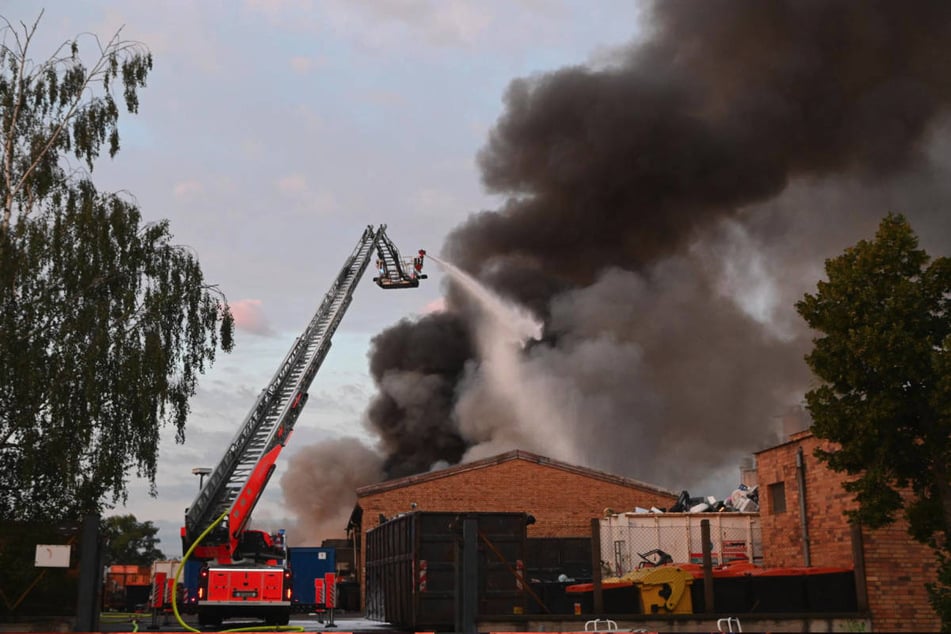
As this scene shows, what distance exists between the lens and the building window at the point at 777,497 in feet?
59.2

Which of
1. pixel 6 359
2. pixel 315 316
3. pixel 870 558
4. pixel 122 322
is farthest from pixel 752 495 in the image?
pixel 6 359

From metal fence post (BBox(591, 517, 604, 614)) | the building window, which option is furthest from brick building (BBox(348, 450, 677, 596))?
metal fence post (BBox(591, 517, 604, 614))

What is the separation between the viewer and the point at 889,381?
42.9ft

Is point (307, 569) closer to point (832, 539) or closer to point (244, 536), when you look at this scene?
point (244, 536)

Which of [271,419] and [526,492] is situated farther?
[526,492]

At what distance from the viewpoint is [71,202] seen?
2000cm

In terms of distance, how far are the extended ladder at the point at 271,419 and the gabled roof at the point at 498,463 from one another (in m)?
8.15

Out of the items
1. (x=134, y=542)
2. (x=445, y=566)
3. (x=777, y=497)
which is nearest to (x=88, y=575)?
(x=445, y=566)

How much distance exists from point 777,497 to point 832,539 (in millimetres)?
2357

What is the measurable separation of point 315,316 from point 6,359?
11.0m

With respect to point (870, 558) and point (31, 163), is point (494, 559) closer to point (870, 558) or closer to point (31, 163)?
point (870, 558)

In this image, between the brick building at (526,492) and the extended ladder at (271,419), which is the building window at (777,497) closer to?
the extended ladder at (271,419)

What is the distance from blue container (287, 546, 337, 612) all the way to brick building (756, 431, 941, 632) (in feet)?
29.2

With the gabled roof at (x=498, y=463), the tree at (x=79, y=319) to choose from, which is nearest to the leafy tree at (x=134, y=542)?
the gabled roof at (x=498, y=463)
